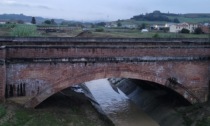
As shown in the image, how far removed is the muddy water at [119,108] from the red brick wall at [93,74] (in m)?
3.53

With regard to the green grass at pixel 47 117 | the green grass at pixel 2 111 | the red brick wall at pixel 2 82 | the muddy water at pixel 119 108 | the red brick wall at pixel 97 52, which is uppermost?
the red brick wall at pixel 97 52

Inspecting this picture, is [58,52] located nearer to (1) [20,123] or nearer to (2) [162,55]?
(1) [20,123]

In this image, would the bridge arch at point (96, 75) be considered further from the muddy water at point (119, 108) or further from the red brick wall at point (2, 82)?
the muddy water at point (119, 108)

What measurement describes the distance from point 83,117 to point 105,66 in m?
3.07

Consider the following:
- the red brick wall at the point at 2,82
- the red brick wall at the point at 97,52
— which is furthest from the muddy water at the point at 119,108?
the red brick wall at the point at 2,82

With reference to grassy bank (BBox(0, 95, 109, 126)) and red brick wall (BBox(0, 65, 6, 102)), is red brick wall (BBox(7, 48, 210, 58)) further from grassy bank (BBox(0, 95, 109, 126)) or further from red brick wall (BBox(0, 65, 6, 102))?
grassy bank (BBox(0, 95, 109, 126))

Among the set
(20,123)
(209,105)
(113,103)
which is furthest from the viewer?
(113,103)

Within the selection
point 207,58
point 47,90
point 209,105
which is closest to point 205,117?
point 209,105

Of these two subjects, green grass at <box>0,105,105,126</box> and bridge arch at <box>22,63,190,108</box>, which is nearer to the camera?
green grass at <box>0,105,105,126</box>

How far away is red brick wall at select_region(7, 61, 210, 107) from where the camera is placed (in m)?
17.1

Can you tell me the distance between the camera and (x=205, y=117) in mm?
17891

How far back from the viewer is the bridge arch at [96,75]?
17.4m

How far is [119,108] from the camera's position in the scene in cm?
2442

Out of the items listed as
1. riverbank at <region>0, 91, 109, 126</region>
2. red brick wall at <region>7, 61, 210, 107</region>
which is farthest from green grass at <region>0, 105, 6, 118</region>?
red brick wall at <region>7, 61, 210, 107</region>
